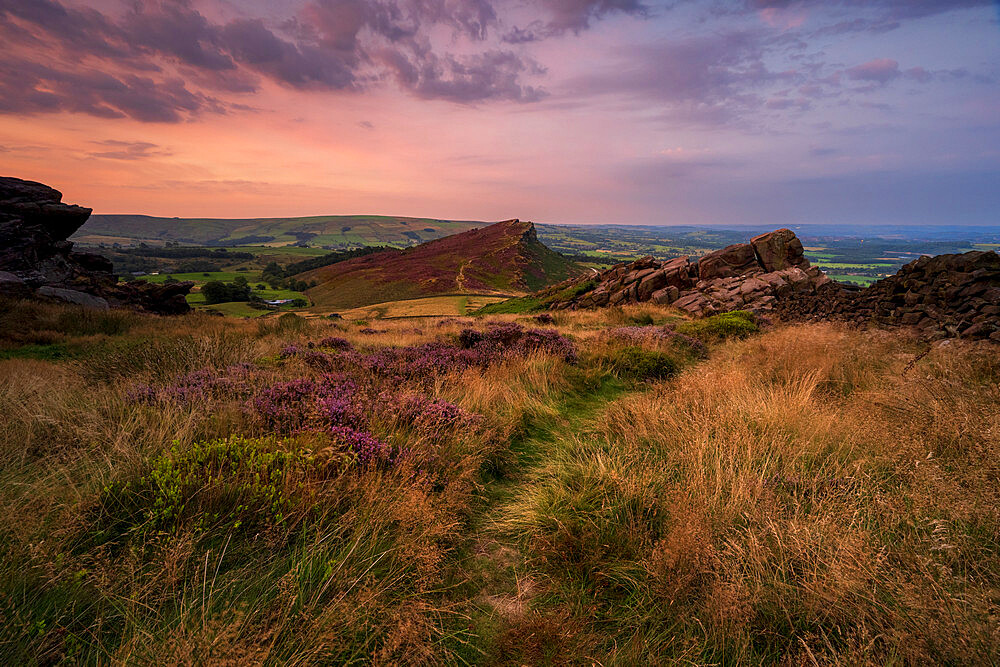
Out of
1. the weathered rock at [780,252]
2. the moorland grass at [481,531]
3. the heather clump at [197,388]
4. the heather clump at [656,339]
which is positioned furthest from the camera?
the weathered rock at [780,252]

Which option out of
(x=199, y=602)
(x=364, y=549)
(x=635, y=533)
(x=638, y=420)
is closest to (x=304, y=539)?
(x=364, y=549)

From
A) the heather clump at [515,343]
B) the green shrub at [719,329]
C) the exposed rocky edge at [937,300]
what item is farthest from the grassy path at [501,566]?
the exposed rocky edge at [937,300]

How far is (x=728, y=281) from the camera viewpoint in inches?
1249

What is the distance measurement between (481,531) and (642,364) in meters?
7.02

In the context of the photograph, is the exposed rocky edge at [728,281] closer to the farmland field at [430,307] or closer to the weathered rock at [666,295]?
the weathered rock at [666,295]

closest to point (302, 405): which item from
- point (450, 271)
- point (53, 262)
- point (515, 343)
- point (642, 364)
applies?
point (515, 343)

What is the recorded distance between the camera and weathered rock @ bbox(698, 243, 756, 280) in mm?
34625

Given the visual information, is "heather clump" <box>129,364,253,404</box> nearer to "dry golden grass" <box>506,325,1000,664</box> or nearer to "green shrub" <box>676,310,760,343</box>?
"dry golden grass" <box>506,325,1000,664</box>

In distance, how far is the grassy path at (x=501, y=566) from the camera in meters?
2.66

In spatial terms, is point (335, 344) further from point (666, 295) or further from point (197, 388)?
point (666, 295)

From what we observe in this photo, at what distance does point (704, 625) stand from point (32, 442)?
609cm

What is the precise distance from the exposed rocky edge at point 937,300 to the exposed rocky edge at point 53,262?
34525 millimetres

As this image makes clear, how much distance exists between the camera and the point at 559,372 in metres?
8.88

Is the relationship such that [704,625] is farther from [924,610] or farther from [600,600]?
[924,610]
